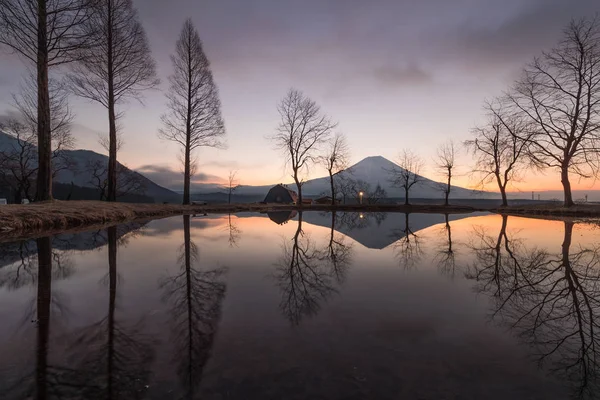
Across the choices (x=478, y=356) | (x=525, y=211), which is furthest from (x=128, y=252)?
(x=525, y=211)

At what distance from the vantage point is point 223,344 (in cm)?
234

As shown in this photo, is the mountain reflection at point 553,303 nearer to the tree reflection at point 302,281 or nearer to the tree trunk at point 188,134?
the tree reflection at point 302,281

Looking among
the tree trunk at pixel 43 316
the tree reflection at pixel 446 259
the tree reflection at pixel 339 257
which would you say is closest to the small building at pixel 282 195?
the tree reflection at pixel 339 257

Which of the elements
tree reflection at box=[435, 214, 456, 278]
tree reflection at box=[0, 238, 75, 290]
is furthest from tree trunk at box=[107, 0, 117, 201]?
tree reflection at box=[435, 214, 456, 278]

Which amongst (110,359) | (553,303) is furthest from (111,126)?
(553,303)

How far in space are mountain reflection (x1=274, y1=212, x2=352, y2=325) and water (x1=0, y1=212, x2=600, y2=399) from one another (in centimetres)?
4

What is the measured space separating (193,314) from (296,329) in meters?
1.04

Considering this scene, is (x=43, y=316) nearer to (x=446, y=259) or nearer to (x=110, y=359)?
(x=110, y=359)

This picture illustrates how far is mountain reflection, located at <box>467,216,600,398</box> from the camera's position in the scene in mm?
2178

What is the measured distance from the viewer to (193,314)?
2.98 metres

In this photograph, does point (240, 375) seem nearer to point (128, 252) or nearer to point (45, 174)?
point (128, 252)

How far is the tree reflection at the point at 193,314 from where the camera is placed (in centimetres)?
203

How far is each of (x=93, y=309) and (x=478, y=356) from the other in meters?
3.46

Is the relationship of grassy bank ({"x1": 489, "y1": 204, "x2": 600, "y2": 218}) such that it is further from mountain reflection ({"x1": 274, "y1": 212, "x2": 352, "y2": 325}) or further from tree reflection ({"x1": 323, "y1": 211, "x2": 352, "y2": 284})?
mountain reflection ({"x1": 274, "y1": 212, "x2": 352, "y2": 325})
